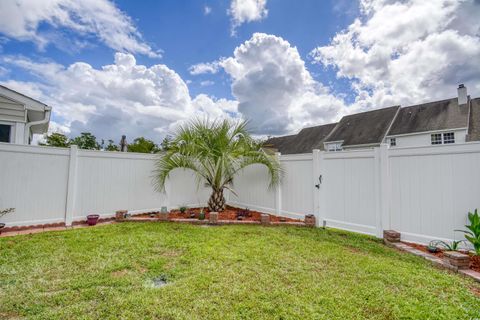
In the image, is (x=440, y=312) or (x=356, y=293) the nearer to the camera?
(x=440, y=312)

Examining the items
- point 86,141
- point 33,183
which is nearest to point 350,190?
point 33,183

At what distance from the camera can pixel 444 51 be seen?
8.34 meters

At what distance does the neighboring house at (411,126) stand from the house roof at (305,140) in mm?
144

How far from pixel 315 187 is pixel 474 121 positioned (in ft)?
54.9

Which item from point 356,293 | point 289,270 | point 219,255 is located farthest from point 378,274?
point 219,255

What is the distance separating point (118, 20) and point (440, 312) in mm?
9833

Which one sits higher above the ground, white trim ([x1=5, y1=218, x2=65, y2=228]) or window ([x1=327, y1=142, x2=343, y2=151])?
window ([x1=327, y1=142, x2=343, y2=151])

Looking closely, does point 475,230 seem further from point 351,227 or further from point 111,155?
point 111,155

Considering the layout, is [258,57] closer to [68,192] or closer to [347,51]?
[347,51]

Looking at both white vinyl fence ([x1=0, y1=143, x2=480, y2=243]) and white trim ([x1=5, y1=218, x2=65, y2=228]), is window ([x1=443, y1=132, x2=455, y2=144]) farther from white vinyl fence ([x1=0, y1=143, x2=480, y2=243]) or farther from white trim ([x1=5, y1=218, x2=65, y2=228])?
white trim ([x1=5, y1=218, x2=65, y2=228])

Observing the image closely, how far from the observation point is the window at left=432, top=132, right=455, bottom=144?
15245 millimetres

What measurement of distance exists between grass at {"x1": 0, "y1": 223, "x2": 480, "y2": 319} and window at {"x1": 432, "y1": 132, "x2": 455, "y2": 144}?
1596cm

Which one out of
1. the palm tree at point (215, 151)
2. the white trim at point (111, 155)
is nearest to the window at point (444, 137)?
the palm tree at point (215, 151)

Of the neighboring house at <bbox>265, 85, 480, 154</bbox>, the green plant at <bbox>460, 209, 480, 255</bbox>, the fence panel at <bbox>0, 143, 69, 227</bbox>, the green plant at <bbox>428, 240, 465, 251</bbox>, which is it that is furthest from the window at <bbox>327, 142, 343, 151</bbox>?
the fence panel at <bbox>0, 143, 69, 227</bbox>
